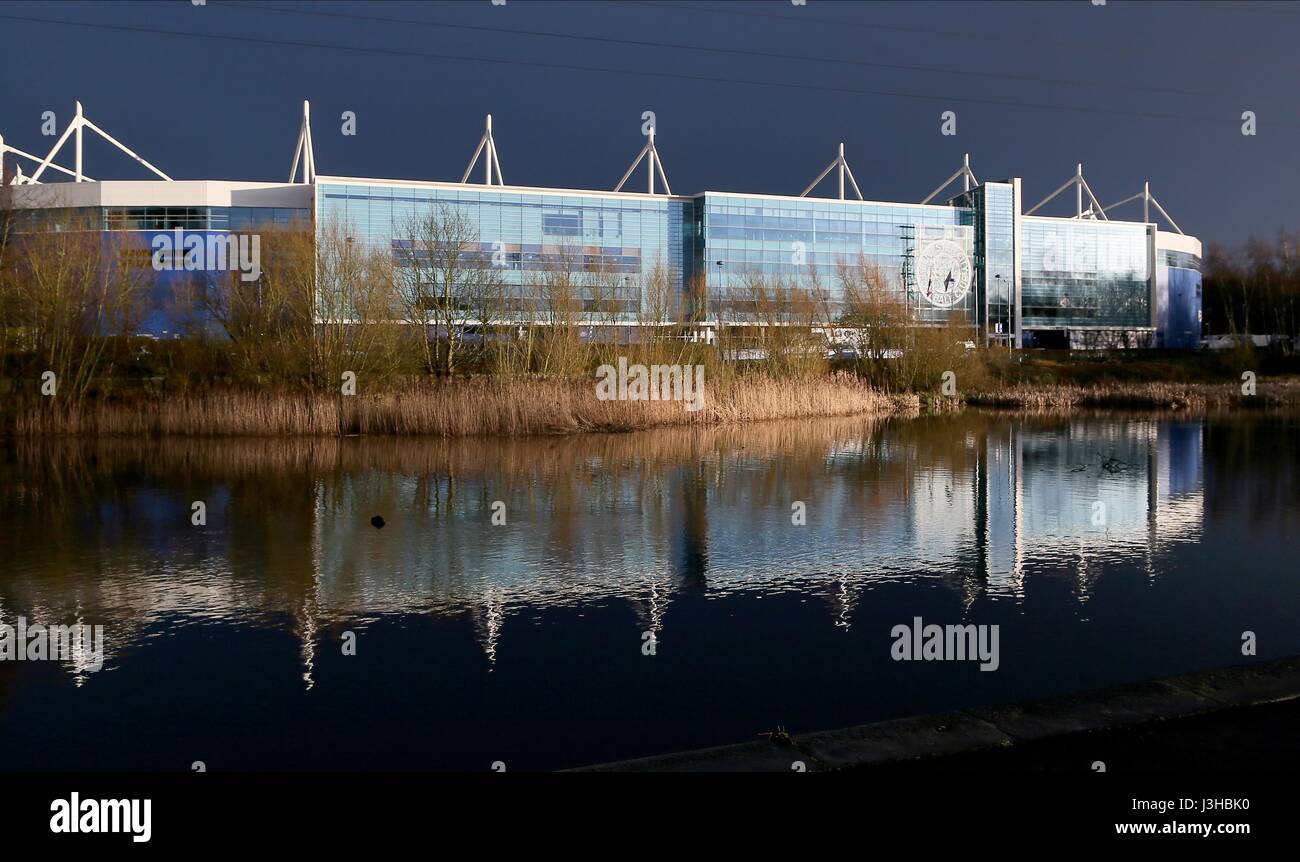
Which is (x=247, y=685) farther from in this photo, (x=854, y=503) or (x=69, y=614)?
(x=854, y=503)

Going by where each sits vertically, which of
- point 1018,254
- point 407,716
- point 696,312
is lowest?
point 407,716

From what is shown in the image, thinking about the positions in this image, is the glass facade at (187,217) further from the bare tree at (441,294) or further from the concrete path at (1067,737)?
the concrete path at (1067,737)

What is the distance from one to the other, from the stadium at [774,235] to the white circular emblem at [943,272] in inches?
5.5

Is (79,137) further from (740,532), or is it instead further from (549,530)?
(740,532)

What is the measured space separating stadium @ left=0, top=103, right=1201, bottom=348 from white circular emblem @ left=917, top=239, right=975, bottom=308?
14 centimetres

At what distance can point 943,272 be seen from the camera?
94188 mm

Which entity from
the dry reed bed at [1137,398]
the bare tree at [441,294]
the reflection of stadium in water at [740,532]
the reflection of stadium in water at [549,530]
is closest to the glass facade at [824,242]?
the dry reed bed at [1137,398]

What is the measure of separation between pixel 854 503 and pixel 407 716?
9.90m

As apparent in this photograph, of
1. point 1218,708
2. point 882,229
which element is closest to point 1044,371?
point 882,229

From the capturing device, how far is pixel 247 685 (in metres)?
7.12

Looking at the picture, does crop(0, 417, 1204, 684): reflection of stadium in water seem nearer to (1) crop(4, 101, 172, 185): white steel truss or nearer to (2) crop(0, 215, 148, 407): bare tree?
(2) crop(0, 215, 148, 407): bare tree

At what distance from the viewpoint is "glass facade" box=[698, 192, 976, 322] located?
87.2 metres

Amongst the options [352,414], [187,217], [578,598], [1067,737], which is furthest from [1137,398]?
[187,217]

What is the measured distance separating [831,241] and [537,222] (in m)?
25.8
